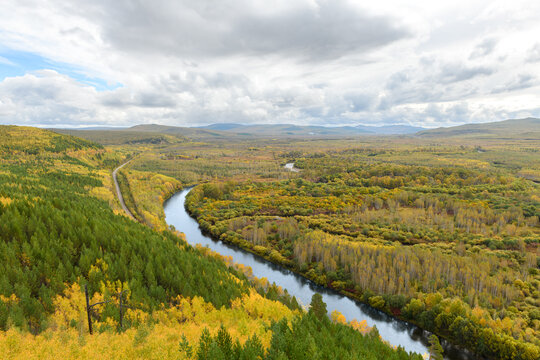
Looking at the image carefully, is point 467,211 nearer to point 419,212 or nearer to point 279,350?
point 419,212

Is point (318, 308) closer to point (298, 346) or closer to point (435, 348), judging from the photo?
point (298, 346)

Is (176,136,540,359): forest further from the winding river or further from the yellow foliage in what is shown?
the yellow foliage

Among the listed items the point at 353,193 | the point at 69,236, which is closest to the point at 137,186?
the point at 69,236

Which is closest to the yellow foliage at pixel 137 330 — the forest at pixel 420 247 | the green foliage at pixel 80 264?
the green foliage at pixel 80 264

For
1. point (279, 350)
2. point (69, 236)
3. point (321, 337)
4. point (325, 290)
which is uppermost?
point (69, 236)

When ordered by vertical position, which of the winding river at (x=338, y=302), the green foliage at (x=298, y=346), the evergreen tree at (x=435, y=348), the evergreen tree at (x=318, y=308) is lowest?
the winding river at (x=338, y=302)

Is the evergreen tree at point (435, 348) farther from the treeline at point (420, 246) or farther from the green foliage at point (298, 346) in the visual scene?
the green foliage at point (298, 346)
